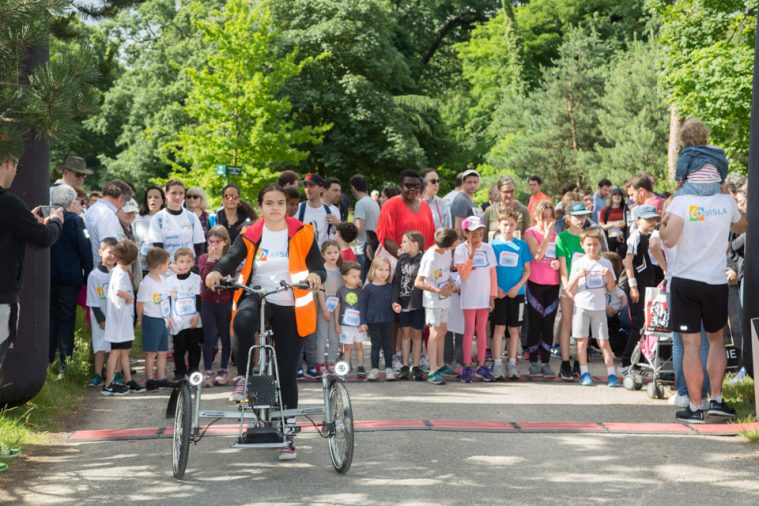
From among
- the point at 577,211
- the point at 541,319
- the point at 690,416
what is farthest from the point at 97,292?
the point at 690,416

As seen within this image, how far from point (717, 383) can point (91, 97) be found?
18.8 feet

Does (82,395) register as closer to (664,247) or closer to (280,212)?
(280,212)

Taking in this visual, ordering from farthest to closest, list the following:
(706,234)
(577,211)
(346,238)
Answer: (346,238), (577,211), (706,234)

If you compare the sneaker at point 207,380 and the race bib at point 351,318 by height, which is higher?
the race bib at point 351,318

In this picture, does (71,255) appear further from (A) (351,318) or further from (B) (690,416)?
(B) (690,416)

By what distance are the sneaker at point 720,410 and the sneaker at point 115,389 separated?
567cm

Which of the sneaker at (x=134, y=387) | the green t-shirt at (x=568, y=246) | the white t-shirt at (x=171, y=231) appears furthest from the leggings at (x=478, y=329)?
the sneaker at (x=134, y=387)

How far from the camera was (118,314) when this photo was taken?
428 inches

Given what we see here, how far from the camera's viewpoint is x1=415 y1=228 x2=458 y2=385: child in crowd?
11359mm

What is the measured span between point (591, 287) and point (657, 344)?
1.19 metres

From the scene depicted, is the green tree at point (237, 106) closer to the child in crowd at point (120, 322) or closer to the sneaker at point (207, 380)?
the sneaker at point (207, 380)

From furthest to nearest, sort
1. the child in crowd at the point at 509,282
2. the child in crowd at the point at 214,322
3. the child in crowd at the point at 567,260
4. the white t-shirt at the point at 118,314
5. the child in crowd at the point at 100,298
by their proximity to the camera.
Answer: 1. the child in crowd at the point at 509,282
2. the child in crowd at the point at 567,260
3. the child in crowd at the point at 214,322
4. the child in crowd at the point at 100,298
5. the white t-shirt at the point at 118,314

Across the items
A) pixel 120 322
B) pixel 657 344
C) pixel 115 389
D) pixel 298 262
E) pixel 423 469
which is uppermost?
pixel 298 262

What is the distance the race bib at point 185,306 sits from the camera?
11.2 meters
